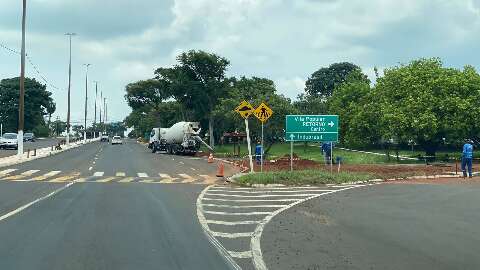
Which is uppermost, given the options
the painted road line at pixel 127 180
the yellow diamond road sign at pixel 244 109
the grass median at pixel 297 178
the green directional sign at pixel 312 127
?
the yellow diamond road sign at pixel 244 109

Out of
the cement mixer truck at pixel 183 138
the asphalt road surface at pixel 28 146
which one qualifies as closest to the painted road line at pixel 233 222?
the asphalt road surface at pixel 28 146

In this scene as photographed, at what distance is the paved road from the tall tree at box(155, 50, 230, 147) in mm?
49340

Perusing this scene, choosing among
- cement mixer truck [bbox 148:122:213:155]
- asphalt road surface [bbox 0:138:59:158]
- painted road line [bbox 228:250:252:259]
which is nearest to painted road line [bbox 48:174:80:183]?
painted road line [bbox 228:250:252:259]

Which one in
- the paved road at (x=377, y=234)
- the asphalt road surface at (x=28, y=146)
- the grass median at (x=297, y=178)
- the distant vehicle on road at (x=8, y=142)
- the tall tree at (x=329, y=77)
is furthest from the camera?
the tall tree at (x=329, y=77)

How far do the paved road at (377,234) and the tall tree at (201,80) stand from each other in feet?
162

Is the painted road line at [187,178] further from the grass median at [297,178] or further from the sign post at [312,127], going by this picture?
the sign post at [312,127]

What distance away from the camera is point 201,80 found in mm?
69188

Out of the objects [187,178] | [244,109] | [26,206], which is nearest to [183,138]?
[187,178]

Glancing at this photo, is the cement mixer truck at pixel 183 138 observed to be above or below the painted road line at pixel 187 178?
above

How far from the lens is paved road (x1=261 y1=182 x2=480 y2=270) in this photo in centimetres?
910

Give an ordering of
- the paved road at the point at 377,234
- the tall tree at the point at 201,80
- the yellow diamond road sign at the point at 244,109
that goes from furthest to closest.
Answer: the tall tree at the point at 201,80, the yellow diamond road sign at the point at 244,109, the paved road at the point at 377,234

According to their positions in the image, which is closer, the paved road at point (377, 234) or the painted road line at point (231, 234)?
the paved road at point (377, 234)

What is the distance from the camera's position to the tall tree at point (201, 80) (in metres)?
67.6

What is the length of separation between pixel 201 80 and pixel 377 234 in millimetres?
58506
